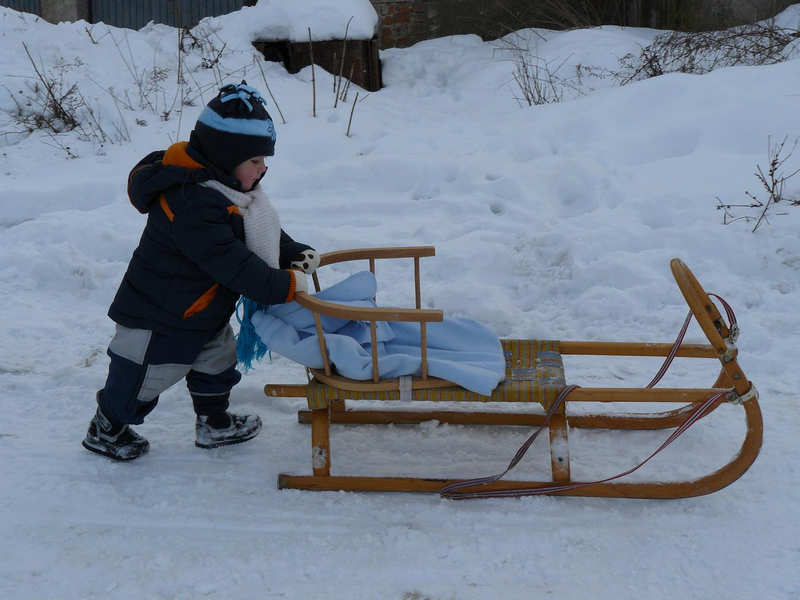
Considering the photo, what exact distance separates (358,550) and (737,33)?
229 inches

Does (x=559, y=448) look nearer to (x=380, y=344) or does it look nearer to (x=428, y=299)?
(x=380, y=344)

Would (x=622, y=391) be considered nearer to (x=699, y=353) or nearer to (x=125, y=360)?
(x=699, y=353)

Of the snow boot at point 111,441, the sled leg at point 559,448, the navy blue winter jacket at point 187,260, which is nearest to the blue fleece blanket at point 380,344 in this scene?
the navy blue winter jacket at point 187,260

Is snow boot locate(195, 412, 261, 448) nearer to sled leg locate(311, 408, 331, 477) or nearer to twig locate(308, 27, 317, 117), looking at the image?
sled leg locate(311, 408, 331, 477)

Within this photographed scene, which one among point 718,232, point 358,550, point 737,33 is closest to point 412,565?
point 358,550

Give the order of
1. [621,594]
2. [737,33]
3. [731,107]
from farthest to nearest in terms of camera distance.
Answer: [737,33]
[731,107]
[621,594]

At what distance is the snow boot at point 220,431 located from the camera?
291cm

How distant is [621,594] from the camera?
6.98ft

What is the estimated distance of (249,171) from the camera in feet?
8.59

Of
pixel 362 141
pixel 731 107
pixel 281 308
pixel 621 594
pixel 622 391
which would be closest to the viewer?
pixel 621 594

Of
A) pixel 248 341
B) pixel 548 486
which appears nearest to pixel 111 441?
pixel 248 341

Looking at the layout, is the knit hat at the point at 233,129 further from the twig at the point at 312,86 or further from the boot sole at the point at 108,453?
the twig at the point at 312,86

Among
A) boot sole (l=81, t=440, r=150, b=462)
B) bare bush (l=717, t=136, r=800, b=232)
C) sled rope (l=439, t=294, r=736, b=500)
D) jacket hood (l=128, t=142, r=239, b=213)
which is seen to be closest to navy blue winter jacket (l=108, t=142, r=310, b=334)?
jacket hood (l=128, t=142, r=239, b=213)

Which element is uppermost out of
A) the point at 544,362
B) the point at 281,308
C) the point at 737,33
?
the point at 737,33
